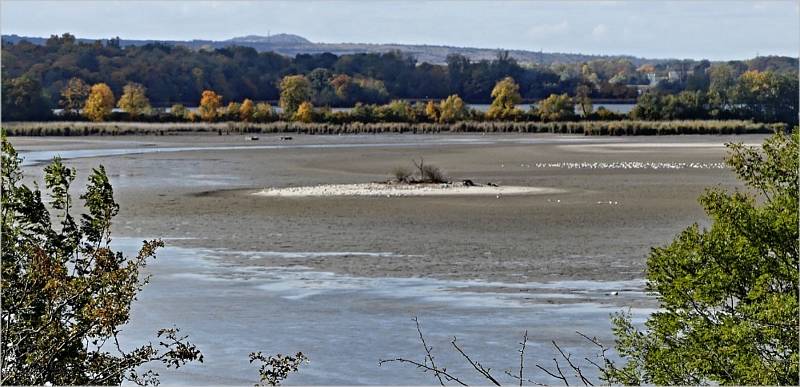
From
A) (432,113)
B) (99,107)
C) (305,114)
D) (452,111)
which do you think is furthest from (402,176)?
(99,107)

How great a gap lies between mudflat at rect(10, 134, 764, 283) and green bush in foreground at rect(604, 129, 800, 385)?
28.3 ft

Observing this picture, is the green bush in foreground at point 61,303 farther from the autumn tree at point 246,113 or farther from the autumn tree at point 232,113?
the autumn tree at point 232,113

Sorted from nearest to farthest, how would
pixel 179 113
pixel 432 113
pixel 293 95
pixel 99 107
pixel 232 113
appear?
pixel 432 113 < pixel 99 107 < pixel 179 113 < pixel 232 113 < pixel 293 95

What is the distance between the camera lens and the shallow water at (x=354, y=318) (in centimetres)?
1374

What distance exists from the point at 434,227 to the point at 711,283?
16.7m

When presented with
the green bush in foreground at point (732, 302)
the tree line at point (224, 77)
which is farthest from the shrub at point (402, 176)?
the tree line at point (224, 77)

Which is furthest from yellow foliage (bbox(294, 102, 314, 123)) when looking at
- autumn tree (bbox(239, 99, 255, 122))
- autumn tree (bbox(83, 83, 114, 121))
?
autumn tree (bbox(83, 83, 114, 121))

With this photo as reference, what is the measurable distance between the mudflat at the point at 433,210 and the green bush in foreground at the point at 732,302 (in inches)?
339

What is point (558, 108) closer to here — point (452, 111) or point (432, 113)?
point (452, 111)

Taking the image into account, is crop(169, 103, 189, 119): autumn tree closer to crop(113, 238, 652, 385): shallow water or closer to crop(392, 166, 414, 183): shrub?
crop(392, 166, 414, 183): shrub

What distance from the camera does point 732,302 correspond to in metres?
10.9

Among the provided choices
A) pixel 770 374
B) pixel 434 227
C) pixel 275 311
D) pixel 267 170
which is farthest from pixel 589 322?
pixel 267 170

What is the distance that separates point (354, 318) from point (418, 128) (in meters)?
79.1

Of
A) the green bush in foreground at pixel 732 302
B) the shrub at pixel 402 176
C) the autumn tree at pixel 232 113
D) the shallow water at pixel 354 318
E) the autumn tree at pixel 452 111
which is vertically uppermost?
the green bush in foreground at pixel 732 302
